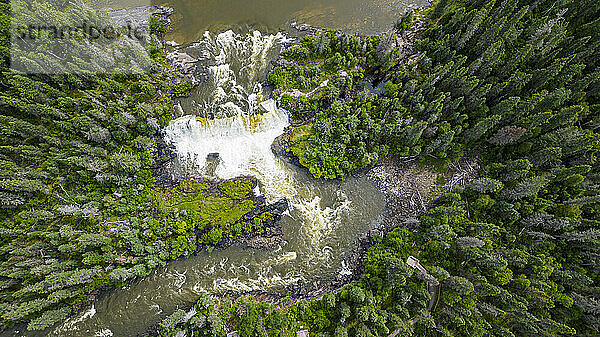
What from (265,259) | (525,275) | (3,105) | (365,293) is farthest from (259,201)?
(3,105)

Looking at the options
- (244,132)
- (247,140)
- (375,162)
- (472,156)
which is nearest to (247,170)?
(247,140)

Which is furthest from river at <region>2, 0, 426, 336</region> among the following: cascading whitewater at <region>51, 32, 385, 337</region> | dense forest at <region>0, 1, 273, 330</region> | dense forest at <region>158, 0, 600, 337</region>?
dense forest at <region>158, 0, 600, 337</region>

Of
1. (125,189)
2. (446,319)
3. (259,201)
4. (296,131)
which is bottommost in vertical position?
(446,319)

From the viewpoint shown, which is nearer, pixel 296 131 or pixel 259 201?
pixel 259 201

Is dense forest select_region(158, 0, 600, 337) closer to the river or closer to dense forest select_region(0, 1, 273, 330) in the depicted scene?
the river

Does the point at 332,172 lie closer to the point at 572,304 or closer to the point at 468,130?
the point at 468,130

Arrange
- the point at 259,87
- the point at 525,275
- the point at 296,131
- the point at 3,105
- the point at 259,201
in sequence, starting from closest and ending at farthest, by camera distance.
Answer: the point at 525,275
the point at 3,105
the point at 259,201
the point at 296,131
the point at 259,87

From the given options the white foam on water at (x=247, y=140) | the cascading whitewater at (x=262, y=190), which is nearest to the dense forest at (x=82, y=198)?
the cascading whitewater at (x=262, y=190)
